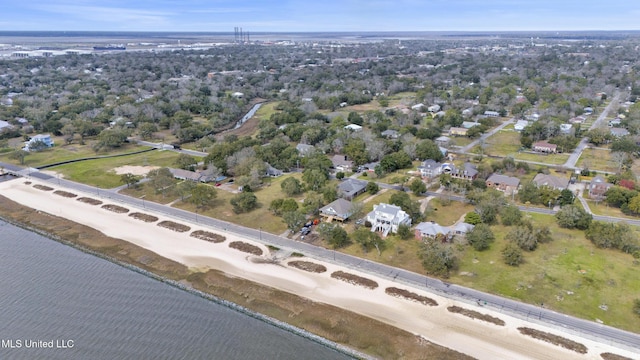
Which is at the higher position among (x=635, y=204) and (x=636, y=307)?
(x=635, y=204)

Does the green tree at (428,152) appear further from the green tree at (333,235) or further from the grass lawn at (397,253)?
the green tree at (333,235)

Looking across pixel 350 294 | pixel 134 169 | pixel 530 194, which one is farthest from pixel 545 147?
pixel 134 169

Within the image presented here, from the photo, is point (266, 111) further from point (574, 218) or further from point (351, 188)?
point (574, 218)

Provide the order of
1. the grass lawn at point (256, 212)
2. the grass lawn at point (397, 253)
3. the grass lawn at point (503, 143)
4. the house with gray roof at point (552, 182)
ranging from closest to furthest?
the grass lawn at point (397, 253), the grass lawn at point (256, 212), the house with gray roof at point (552, 182), the grass lawn at point (503, 143)

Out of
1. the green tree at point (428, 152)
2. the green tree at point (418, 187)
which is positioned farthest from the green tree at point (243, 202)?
the green tree at point (428, 152)

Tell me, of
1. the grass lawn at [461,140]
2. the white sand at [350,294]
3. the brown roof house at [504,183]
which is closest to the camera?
the white sand at [350,294]
